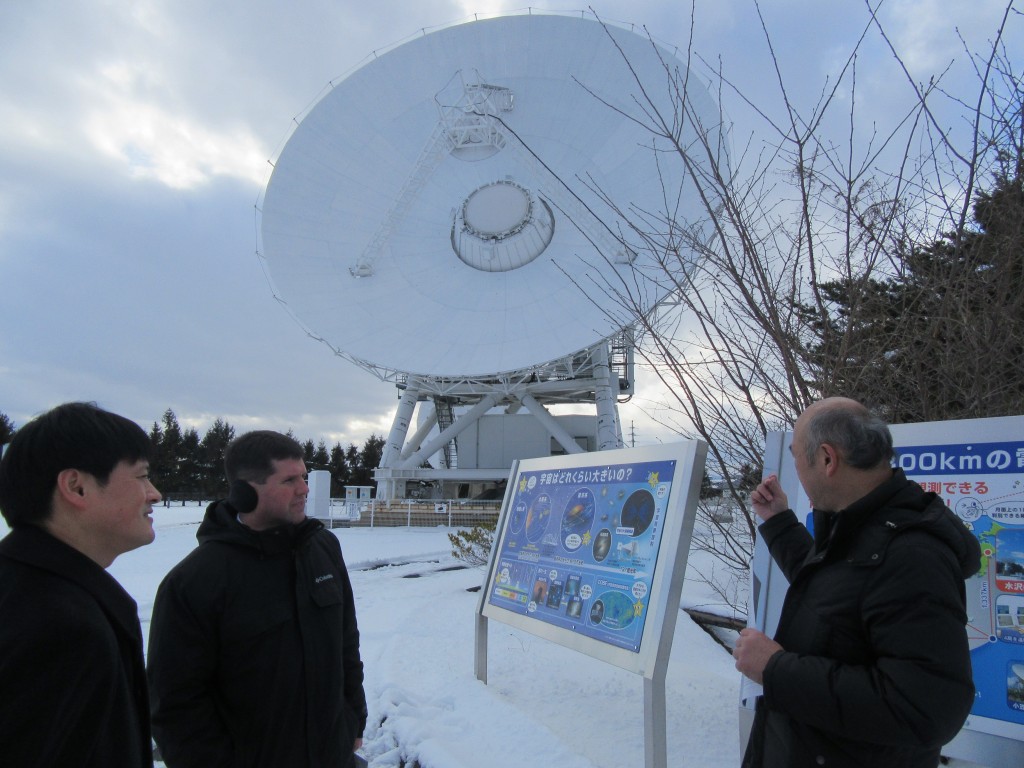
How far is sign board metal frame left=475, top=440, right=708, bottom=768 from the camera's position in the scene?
11.4 feet

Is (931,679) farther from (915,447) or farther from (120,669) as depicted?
(120,669)

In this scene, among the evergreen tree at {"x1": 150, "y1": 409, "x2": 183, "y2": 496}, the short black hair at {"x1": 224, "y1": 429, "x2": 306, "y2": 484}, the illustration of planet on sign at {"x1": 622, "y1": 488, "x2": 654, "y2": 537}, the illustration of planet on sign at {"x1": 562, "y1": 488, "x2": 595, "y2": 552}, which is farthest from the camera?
the evergreen tree at {"x1": 150, "y1": 409, "x2": 183, "y2": 496}

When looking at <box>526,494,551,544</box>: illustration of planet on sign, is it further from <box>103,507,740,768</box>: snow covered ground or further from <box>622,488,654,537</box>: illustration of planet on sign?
<box>103,507,740,768</box>: snow covered ground

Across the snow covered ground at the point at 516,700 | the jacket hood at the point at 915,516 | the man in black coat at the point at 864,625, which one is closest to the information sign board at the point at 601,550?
the snow covered ground at the point at 516,700

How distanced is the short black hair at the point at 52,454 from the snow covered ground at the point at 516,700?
3010 millimetres

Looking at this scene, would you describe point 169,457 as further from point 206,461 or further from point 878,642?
point 878,642

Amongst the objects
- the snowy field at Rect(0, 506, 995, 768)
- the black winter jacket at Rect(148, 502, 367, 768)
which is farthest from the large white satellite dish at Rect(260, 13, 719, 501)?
the black winter jacket at Rect(148, 502, 367, 768)

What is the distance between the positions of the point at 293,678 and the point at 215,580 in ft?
1.49

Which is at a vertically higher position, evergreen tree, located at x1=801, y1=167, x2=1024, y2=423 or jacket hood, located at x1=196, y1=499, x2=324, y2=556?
evergreen tree, located at x1=801, y1=167, x2=1024, y2=423

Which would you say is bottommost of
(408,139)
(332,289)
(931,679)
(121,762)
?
(121,762)

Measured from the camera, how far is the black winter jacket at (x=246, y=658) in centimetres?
232

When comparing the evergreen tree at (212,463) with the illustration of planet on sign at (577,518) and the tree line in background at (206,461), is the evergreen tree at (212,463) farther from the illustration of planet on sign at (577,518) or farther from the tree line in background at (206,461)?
the illustration of planet on sign at (577,518)

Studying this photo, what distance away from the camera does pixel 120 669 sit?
1.37 metres

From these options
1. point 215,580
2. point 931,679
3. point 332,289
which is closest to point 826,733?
point 931,679
